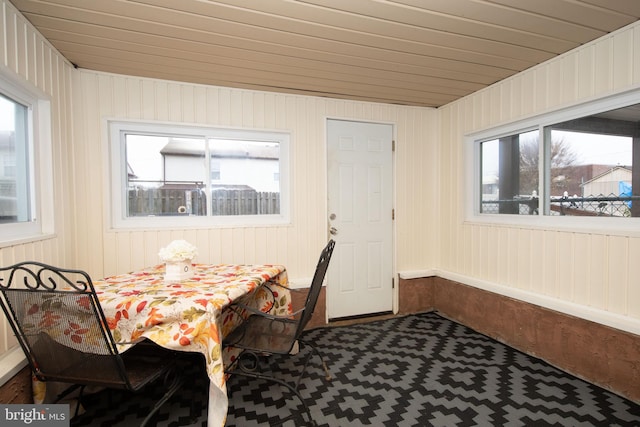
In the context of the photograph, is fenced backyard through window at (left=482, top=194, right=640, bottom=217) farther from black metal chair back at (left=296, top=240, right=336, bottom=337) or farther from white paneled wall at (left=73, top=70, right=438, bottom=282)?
black metal chair back at (left=296, top=240, right=336, bottom=337)

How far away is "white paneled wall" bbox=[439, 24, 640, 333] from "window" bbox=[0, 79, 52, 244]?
366 centimetres

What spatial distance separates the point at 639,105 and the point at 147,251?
3.89 meters

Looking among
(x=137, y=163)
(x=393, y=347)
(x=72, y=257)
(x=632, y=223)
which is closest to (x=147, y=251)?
(x=72, y=257)

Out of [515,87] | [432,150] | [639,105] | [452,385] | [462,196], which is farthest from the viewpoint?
[432,150]

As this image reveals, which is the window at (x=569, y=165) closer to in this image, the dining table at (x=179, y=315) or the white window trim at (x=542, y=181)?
the white window trim at (x=542, y=181)

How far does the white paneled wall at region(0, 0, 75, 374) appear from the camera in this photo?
5.67 ft

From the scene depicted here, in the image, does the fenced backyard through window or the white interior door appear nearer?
the fenced backyard through window

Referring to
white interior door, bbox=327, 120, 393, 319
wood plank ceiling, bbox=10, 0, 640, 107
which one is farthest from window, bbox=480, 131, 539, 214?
white interior door, bbox=327, 120, 393, 319

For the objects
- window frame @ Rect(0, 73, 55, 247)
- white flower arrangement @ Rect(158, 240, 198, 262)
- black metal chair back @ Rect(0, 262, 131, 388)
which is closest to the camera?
black metal chair back @ Rect(0, 262, 131, 388)

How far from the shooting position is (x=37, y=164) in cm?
216

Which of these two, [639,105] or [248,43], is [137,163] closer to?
[248,43]

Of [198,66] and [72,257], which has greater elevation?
[198,66]

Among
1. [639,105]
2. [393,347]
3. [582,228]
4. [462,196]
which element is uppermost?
[639,105]

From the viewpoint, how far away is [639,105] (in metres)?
2.10
